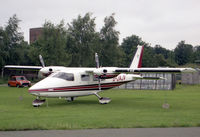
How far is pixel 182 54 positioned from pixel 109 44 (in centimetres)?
7378

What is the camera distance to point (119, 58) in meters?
63.2

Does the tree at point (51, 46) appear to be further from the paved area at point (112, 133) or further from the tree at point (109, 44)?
the paved area at point (112, 133)

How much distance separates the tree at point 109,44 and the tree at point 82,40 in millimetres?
3328

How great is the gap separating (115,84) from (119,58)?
39.9m

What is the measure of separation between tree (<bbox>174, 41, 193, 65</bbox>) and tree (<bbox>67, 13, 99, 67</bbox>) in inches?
2898

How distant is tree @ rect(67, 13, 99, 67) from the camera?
189ft

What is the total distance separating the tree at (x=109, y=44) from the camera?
6089 centimetres

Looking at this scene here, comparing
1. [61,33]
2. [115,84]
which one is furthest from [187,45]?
[115,84]

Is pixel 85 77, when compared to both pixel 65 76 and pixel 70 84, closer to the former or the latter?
pixel 70 84

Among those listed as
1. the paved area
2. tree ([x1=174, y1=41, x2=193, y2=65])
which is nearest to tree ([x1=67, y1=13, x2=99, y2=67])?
the paved area

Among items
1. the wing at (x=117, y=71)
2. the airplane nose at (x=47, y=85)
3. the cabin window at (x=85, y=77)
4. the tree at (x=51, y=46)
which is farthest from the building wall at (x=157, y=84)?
the airplane nose at (x=47, y=85)

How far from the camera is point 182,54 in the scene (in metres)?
127

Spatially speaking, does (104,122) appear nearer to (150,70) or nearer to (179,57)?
(150,70)

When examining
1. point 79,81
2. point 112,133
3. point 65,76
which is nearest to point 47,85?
point 65,76
